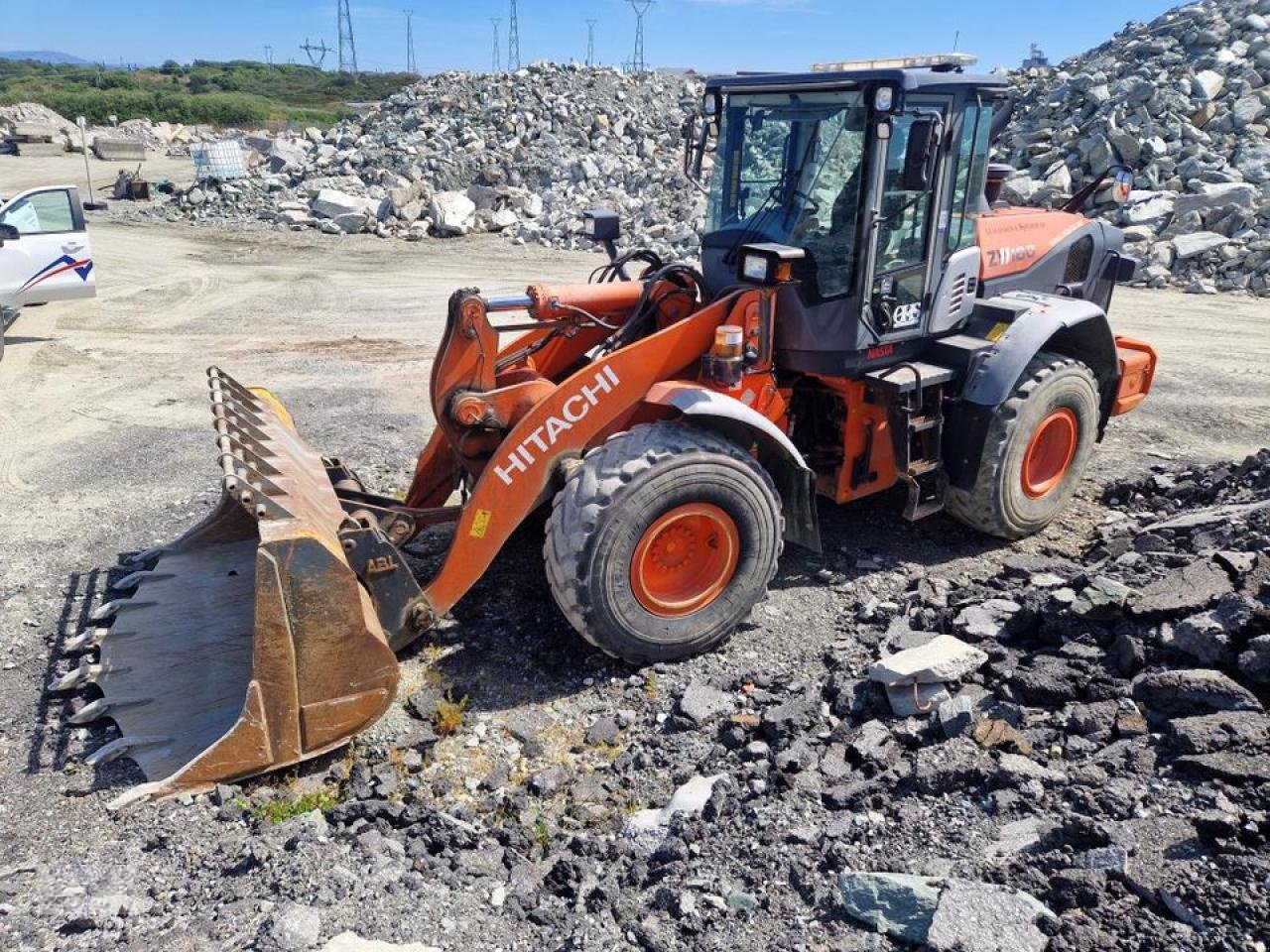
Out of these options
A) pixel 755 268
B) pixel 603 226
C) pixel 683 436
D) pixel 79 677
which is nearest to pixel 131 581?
pixel 79 677

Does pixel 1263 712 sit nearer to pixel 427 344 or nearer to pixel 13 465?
pixel 13 465

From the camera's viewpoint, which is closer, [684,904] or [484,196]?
[684,904]

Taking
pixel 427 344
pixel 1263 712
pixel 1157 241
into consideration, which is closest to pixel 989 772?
pixel 1263 712

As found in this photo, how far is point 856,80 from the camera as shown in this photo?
4.96 metres

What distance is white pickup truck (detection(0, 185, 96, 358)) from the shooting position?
11344 millimetres

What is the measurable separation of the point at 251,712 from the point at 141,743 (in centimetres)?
63

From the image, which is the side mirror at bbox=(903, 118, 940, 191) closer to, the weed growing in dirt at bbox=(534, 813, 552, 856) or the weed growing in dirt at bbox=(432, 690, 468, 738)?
the weed growing in dirt at bbox=(432, 690, 468, 738)

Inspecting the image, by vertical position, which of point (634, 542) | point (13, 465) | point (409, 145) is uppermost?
point (409, 145)

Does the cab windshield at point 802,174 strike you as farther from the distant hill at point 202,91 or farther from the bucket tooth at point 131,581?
the distant hill at point 202,91

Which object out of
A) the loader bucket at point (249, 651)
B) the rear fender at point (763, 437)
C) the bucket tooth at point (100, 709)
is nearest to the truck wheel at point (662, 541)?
the rear fender at point (763, 437)

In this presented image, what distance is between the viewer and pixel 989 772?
3.84 m

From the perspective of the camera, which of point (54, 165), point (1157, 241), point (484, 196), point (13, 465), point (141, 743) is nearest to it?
point (141, 743)

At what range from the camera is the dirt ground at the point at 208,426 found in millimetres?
4676

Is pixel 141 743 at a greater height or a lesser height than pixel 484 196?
lesser
